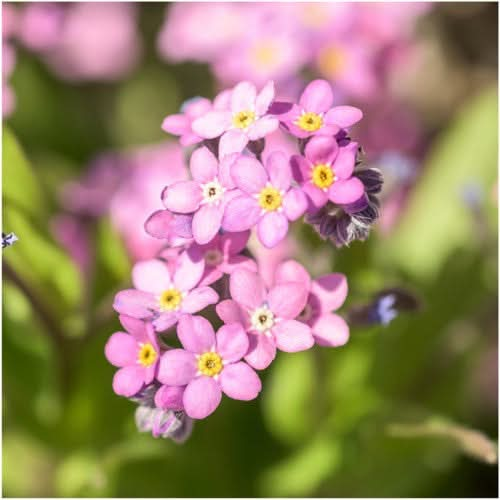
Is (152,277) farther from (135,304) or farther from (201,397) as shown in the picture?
(201,397)

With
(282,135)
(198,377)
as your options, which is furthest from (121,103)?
(198,377)

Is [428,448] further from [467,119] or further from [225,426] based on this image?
[467,119]

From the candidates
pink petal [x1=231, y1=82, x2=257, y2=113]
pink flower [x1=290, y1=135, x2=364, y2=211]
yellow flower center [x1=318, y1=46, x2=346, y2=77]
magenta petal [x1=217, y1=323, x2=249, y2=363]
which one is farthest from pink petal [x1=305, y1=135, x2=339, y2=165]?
yellow flower center [x1=318, y1=46, x2=346, y2=77]

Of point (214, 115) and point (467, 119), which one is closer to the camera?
point (214, 115)

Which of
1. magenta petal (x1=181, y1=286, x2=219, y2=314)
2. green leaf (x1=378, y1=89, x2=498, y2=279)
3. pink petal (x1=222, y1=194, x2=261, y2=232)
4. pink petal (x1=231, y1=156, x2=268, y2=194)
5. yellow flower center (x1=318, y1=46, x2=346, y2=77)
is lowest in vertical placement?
magenta petal (x1=181, y1=286, x2=219, y2=314)

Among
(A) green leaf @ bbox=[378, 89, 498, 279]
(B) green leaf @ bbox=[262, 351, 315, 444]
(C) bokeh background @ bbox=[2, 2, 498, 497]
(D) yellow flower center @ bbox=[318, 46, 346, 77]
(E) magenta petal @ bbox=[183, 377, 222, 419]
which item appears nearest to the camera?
(E) magenta petal @ bbox=[183, 377, 222, 419]

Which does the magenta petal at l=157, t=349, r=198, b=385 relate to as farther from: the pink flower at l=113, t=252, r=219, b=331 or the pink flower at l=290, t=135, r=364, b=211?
the pink flower at l=290, t=135, r=364, b=211
